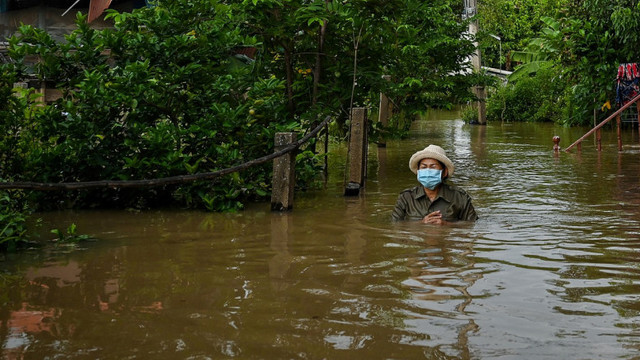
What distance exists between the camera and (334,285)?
557 cm

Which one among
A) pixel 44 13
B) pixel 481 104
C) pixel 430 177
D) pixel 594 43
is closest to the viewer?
pixel 430 177

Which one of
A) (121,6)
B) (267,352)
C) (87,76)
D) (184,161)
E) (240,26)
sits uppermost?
(121,6)

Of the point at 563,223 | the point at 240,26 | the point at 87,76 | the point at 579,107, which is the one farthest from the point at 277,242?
the point at 579,107

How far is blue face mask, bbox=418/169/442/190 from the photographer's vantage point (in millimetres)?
7859

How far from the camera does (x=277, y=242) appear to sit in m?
7.44

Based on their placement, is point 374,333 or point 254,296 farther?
point 254,296

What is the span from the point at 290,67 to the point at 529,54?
24957 mm

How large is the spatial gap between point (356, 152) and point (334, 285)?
215 inches

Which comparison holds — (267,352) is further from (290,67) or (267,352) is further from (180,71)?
(290,67)

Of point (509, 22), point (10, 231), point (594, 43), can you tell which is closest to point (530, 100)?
point (594, 43)

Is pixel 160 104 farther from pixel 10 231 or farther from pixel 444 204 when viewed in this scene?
pixel 444 204

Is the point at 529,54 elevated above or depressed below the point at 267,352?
above

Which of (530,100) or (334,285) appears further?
(530,100)

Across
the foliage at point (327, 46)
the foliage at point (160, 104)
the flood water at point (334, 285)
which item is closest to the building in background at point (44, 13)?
the foliage at point (327, 46)
